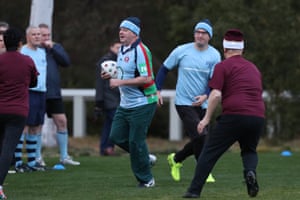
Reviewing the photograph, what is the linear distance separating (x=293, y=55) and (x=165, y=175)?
29.2 feet

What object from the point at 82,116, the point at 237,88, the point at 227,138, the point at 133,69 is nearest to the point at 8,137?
the point at 133,69

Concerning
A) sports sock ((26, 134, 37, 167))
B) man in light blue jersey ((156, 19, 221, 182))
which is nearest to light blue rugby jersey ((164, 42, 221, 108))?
Result: man in light blue jersey ((156, 19, 221, 182))

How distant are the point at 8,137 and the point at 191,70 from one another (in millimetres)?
2922

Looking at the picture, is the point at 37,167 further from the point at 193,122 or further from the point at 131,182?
the point at 193,122

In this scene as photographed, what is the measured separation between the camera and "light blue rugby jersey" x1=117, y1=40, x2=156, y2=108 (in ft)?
38.6

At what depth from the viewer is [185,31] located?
2898cm

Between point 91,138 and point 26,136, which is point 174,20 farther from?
point 26,136

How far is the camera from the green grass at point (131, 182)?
36.6ft

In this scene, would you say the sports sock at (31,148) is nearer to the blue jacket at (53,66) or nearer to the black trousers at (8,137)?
the blue jacket at (53,66)

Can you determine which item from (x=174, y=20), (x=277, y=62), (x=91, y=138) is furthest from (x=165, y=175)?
(x=174, y=20)

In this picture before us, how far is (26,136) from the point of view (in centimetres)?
1494

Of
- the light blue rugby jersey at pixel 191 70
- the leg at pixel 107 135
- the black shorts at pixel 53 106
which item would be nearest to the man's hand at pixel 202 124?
the light blue rugby jersey at pixel 191 70

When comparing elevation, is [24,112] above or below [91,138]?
above

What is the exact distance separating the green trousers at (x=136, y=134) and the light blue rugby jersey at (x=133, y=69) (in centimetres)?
9
